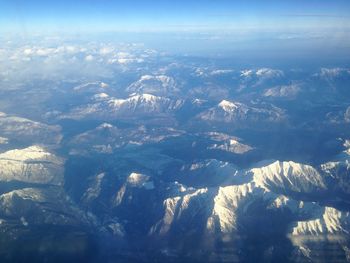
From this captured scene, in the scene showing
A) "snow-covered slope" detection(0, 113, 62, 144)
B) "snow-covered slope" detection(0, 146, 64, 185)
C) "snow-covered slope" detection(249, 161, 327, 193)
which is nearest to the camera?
"snow-covered slope" detection(249, 161, 327, 193)

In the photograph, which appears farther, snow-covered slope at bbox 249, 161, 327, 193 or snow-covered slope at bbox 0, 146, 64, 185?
snow-covered slope at bbox 0, 146, 64, 185

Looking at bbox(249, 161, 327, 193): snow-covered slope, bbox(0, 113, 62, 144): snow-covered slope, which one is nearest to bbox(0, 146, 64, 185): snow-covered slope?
bbox(0, 113, 62, 144): snow-covered slope

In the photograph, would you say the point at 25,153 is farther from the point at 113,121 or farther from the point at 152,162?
the point at 113,121

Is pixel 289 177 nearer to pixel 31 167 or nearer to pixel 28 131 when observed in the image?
pixel 31 167

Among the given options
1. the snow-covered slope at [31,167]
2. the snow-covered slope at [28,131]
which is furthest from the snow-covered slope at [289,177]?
the snow-covered slope at [28,131]

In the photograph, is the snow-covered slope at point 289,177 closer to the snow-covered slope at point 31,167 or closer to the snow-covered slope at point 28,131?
the snow-covered slope at point 31,167

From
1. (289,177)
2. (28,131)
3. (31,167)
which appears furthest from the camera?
(28,131)

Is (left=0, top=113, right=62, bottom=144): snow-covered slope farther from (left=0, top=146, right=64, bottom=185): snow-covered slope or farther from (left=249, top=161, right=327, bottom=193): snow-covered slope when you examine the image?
(left=249, top=161, right=327, bottom=193): snow-covered slope

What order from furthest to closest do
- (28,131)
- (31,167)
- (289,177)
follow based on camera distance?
1. (28,131)
2. (31,167)
3. (289,177)

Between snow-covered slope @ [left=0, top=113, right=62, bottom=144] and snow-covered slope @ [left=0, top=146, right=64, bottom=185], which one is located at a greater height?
snow-covered slope @ [left=0, top=146, right=64, bottom=185]

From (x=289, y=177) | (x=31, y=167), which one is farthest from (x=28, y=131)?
(x=289, y=177)

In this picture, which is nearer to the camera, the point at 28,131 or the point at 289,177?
the point at 289,177

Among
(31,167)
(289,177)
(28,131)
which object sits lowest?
(28,131)
